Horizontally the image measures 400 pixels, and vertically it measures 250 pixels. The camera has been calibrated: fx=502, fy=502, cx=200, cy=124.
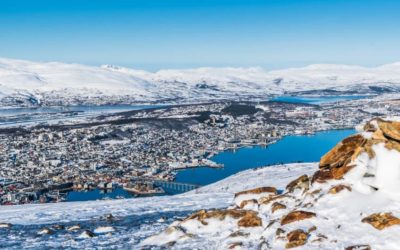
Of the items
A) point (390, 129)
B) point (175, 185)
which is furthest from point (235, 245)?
point (175, 185)

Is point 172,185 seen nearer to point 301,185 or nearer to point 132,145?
point 132,145

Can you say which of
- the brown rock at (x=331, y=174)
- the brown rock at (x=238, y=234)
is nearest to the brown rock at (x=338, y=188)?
the brown rock at (x=331, y=174)

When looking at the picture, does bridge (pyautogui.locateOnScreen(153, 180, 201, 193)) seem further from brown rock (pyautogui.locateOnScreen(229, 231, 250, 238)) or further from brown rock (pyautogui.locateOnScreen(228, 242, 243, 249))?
brown rock (pyautogui.locateOnScreen(228, 242, 243, 249))

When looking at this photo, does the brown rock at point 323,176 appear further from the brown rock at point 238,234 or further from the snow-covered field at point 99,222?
the snow-covered field at point 99,222

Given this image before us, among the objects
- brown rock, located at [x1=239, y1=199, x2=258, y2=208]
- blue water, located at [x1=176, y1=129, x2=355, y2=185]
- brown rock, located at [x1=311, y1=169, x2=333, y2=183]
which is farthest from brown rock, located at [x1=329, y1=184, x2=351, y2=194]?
blue water, located at [x1=176, y1=129, x2=355, y2=185]

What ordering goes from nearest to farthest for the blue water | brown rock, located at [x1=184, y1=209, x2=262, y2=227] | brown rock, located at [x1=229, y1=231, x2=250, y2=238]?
1. brown rock, located at [x1=229, y1=231, x2=250, y2=238]
2. brown rock, located at [x1=184, y1=209, x2=262, y2=227]
3. the blue water

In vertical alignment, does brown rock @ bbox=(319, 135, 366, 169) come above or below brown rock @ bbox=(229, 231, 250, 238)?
above

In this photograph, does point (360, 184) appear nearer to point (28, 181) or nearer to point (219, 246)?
Result: point (219, 246)

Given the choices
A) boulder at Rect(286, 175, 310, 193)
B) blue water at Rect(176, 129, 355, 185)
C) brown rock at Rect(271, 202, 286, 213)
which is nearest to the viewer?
brown rock at Rect(271, 202, 286, 213)
